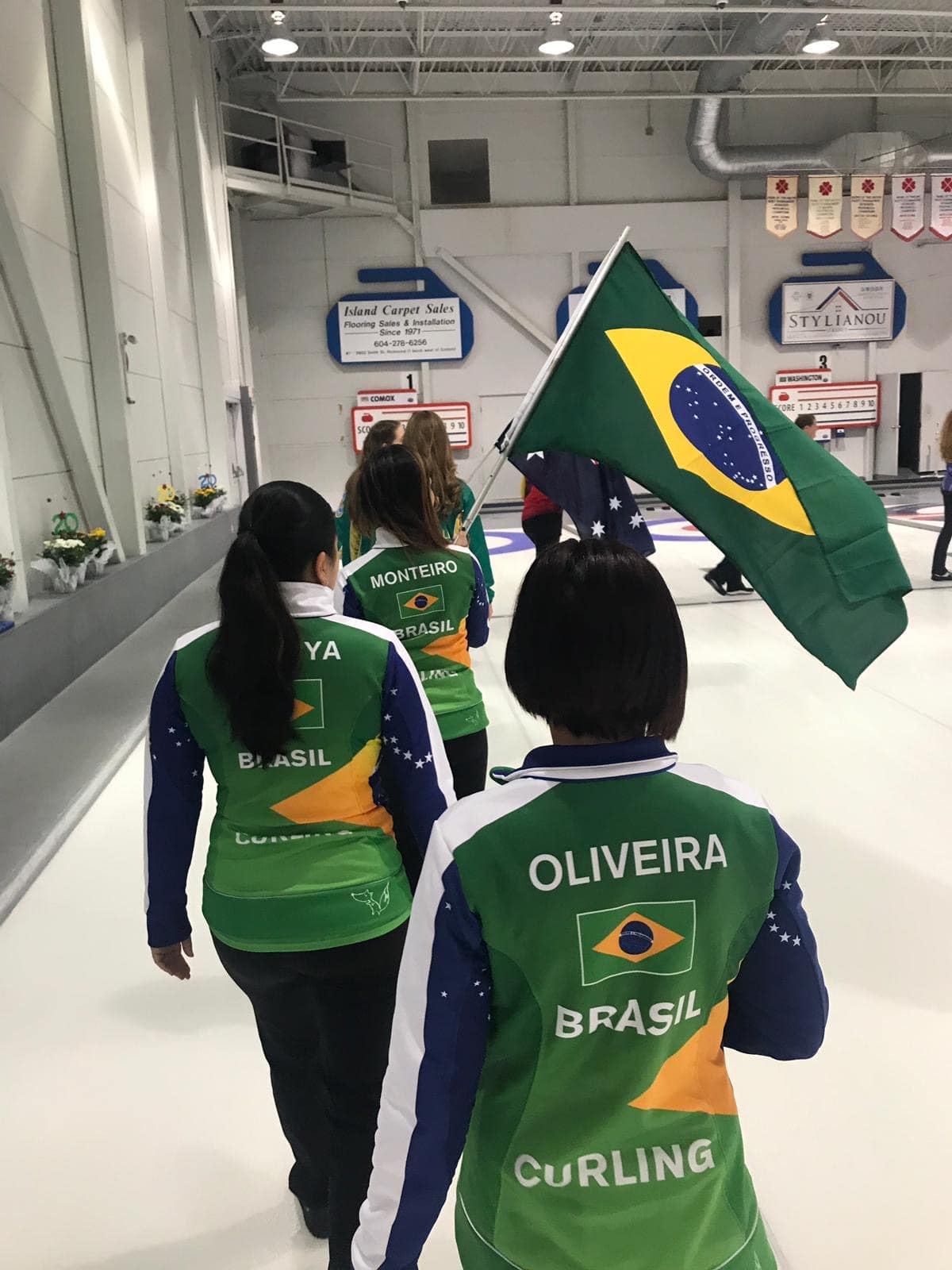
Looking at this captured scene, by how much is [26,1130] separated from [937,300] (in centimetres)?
2199

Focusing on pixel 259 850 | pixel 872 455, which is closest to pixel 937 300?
pixel 872 455

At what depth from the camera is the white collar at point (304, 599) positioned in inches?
63.9

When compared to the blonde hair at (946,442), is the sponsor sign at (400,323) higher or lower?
higher

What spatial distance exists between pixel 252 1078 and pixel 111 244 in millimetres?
8321

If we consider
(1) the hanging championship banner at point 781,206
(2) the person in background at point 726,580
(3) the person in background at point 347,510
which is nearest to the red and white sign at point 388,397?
(1) the hanging championship banner at point 781,206

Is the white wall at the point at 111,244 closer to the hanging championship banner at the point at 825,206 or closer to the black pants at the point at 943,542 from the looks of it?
the black pants at the point at 943,542

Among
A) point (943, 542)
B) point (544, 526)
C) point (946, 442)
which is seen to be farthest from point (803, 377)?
point (544, 526)

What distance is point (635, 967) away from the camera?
1.01 metres

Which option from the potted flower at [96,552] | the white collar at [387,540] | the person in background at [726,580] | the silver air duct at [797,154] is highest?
the silver air duct at [797,154]

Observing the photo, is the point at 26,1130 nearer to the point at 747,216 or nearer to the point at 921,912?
the point at 921,912

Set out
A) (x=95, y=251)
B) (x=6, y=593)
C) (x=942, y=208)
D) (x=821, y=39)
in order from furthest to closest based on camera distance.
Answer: (x=821, y=39) < (x=942, y=208) < (x=95, y=251) < (x=6, y=593)

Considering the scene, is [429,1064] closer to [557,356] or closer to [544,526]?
[557,356]

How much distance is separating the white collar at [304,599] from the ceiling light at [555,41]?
14346 millimetres

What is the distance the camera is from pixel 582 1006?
100 cm
